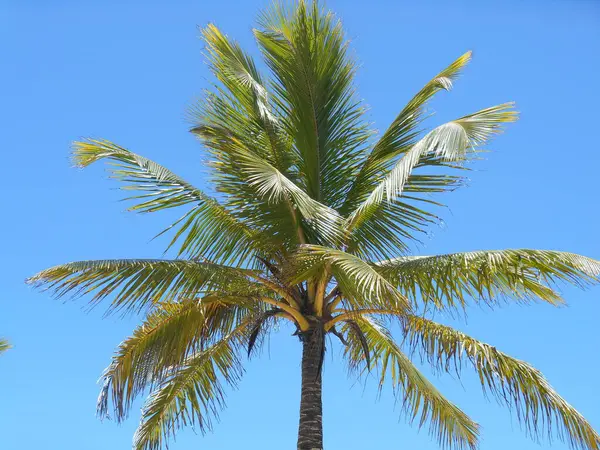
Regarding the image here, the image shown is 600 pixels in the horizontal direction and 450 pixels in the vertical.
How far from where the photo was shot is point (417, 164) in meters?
10.4

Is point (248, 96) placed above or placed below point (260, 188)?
above

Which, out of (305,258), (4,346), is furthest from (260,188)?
(4,346)

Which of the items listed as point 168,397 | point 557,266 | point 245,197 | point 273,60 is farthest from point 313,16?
point 168,397

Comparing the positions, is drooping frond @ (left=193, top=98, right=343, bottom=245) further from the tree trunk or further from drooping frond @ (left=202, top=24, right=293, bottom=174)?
the tree trunk

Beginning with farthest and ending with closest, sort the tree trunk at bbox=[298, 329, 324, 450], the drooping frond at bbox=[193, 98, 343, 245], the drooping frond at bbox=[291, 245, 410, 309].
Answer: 1. the tree trunk at bbox=[298, 329, 324, 450]
2. the drooping frond at bbox=[193, 98, 343, 245]
3. the drooping frond at bbox=[291, 245, 410, 309]

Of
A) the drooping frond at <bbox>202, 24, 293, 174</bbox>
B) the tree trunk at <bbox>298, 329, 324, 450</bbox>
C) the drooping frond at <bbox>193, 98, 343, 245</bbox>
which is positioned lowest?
the tree trunk at <bbox>298, 329, 324, 450</bbox>

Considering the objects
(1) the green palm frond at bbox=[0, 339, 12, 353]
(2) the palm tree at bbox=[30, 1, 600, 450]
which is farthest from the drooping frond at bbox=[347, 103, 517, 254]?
(1) the green palm frond at bbox=[0, 339, 12, 353]

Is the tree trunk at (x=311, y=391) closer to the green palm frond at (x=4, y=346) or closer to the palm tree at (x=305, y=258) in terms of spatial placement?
the palm tree at (x=305, y=258)

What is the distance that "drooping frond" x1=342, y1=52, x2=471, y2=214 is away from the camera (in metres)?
11.1

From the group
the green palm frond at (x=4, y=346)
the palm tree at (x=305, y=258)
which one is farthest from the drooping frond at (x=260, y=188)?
the green palm frond at (x=4, y=346)

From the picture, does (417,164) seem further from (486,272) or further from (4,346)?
(4,346)

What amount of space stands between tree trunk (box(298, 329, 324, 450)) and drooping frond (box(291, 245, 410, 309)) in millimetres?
1065

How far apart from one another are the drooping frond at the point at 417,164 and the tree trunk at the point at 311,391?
4.62 feet

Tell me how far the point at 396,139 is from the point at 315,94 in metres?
1.31
